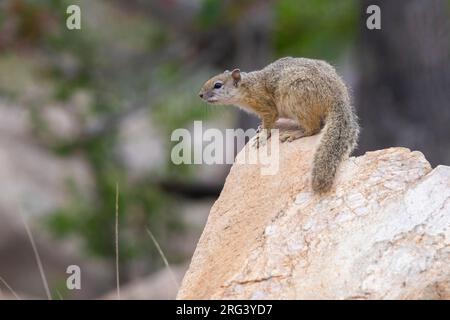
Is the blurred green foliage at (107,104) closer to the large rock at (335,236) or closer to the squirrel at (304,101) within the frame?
the squirrel at (304,101)

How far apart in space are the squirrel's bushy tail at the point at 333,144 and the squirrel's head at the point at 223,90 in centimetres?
108

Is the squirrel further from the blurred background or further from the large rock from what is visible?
the blurred background

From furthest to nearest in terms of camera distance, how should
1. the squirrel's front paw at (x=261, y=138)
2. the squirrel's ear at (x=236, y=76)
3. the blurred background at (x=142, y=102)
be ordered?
1. the blurred background at (x=142, y=102)
2. the squirrel's ear at (x=236, y=76)
3. the squirrel's front paw at (x=261, y=138)

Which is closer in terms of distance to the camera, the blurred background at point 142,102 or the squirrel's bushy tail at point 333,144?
the squirrel's bushy tail at point 333,144

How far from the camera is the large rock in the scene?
430cm

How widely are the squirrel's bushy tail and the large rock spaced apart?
7 centimetres

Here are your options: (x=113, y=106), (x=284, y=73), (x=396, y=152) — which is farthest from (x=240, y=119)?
(x=396, y=152)

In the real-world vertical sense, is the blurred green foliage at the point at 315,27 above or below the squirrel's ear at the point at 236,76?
above

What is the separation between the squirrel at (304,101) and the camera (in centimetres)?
516

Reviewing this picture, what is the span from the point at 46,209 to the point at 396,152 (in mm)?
8495

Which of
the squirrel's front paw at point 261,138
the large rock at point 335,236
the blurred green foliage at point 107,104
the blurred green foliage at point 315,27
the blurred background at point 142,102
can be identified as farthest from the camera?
the blurred green foliage at point 315,27

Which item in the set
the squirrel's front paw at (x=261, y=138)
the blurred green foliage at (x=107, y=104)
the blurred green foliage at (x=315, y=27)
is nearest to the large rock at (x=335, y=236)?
the squirrel's front paw at (x=261, y=138)
